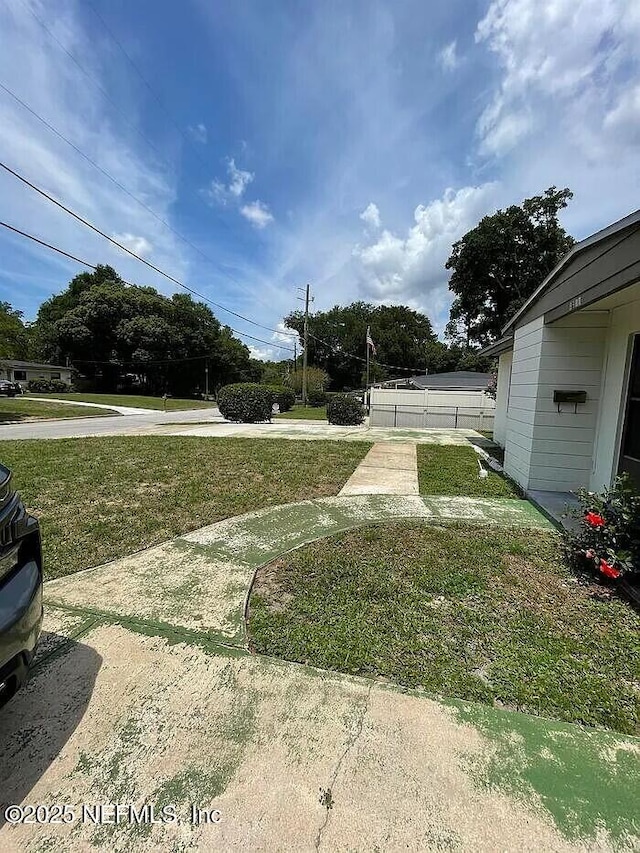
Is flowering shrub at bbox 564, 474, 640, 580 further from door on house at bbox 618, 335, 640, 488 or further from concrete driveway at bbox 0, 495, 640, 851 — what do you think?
concrete driveway at bbox 0, 495, 640, 851

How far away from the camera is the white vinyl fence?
47.2 feet

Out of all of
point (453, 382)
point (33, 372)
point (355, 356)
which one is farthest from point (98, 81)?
point (355, 356)

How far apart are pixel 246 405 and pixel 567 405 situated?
481 inches

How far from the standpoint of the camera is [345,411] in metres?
14.1

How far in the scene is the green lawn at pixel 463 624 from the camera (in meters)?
1.79

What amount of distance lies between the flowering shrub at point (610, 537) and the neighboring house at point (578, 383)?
1.09m

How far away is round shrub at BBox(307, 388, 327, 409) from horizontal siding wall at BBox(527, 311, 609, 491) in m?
26.3

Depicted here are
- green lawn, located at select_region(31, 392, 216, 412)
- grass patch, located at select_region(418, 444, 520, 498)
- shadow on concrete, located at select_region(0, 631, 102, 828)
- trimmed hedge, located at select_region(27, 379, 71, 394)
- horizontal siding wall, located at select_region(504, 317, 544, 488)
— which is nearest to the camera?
shadow on concrete, located at select_region(0, 631, 102, 828)

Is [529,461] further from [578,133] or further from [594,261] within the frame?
[578,133]

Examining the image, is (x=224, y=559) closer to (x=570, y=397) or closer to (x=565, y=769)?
(x=565, y=769)

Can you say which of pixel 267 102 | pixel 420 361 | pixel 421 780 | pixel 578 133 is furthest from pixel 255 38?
pixel 420 361

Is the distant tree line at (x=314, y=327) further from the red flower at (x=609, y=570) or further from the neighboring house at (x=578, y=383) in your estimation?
the red flower at (x=609, y=570)

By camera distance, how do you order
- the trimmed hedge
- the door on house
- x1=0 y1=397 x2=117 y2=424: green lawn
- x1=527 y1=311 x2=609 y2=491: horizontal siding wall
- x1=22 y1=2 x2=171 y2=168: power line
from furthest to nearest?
the trimmed hedge, x1=0 y1=397 x2=117 y2=424: green lawn, x1=22 y1=2 x2=171 y2=168: power line, x1=527 y1=311 x2=609 y2=491: horizontal siding wall, the door on house

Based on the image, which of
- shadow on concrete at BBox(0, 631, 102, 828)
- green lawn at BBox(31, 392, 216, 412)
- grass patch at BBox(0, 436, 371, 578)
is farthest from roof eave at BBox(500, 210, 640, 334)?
green lawn at BBox(31, 392, 216, 412)
